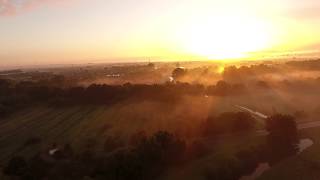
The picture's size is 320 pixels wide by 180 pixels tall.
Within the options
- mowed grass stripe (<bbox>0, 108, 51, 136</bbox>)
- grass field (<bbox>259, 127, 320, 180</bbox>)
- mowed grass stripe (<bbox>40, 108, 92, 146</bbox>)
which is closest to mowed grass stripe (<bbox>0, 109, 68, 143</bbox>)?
mowed grass stripe (<bbox>0, 108, 51, 136</bbox>)

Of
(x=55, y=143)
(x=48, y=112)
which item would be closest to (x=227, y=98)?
(x=48, y=112)

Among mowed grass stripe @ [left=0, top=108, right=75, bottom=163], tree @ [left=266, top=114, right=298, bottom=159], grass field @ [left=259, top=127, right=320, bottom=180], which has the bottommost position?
mowed grass stripe @ [left=0, top=108, right=75, bottom=163]

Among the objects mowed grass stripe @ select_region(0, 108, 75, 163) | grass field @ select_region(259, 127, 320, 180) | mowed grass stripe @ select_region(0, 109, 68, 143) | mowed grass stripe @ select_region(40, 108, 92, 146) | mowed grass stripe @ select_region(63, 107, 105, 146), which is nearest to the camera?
grass field @ select_region(259, 127, 320, 180)

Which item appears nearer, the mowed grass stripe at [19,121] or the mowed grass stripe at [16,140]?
the mowed grass stripe at [16,140]

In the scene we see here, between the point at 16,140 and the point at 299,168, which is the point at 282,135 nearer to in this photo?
the point at 299,168

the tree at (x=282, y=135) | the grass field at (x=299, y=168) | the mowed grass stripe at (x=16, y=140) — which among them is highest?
the tree at (x=282, y=135)

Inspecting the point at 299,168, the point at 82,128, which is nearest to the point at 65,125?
the point at 82,128

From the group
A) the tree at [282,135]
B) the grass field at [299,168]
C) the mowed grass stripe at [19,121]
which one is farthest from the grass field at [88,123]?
the grass field at [299,168]

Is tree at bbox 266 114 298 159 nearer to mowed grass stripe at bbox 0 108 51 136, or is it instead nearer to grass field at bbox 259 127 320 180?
grass field at bbox 259 127 320 180

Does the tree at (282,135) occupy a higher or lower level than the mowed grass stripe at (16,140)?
higher

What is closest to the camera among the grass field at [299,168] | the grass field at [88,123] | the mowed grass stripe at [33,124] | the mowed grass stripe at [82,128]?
the grass field at [299,168]

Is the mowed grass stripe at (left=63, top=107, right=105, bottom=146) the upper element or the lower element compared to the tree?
lower

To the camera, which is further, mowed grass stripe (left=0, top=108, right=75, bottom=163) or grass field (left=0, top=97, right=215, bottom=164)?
grass field (left=0, top=97, right=215, bottom=164)

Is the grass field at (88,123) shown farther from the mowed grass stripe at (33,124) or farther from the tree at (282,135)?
the tree at (282,135)
